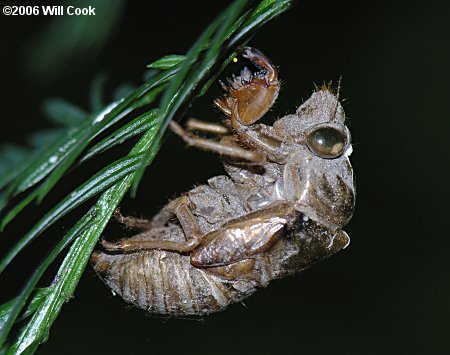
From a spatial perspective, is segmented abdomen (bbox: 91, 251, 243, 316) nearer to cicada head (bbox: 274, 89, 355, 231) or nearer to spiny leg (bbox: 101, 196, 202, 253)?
spiny leg (bbox: 101, 196, 202, 253)

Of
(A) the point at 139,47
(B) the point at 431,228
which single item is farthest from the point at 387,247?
(A) the point at 139,47

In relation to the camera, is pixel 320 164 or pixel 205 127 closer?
pixel 205 127

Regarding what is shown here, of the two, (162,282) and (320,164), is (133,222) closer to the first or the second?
(162,282)

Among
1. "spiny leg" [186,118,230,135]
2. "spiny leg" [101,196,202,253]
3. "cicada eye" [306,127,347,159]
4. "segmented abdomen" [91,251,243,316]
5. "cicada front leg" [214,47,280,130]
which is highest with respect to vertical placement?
"cicada front leg" [214,47,280,130]

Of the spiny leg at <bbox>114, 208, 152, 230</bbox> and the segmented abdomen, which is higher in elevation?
the spiny leg at <bbox>114, 208, 152, 230</bbox>

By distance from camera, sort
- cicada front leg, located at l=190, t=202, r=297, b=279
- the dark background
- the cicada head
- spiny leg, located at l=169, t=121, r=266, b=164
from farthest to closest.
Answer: the dark background → the cicada head → cicada front leg, located at l=190, t=202, r=297, b=279 → spiny leg, located at l=169, t=121, r=266, b=164

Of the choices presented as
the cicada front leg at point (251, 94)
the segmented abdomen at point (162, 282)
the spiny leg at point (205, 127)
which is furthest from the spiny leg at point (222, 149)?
the segmented abdomen at point (162, 282)

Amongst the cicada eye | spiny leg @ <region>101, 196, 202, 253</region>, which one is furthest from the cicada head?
spiny leg @ <region>101, 196, 202, 253</region>

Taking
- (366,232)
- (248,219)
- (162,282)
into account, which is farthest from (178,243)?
(366,232)
